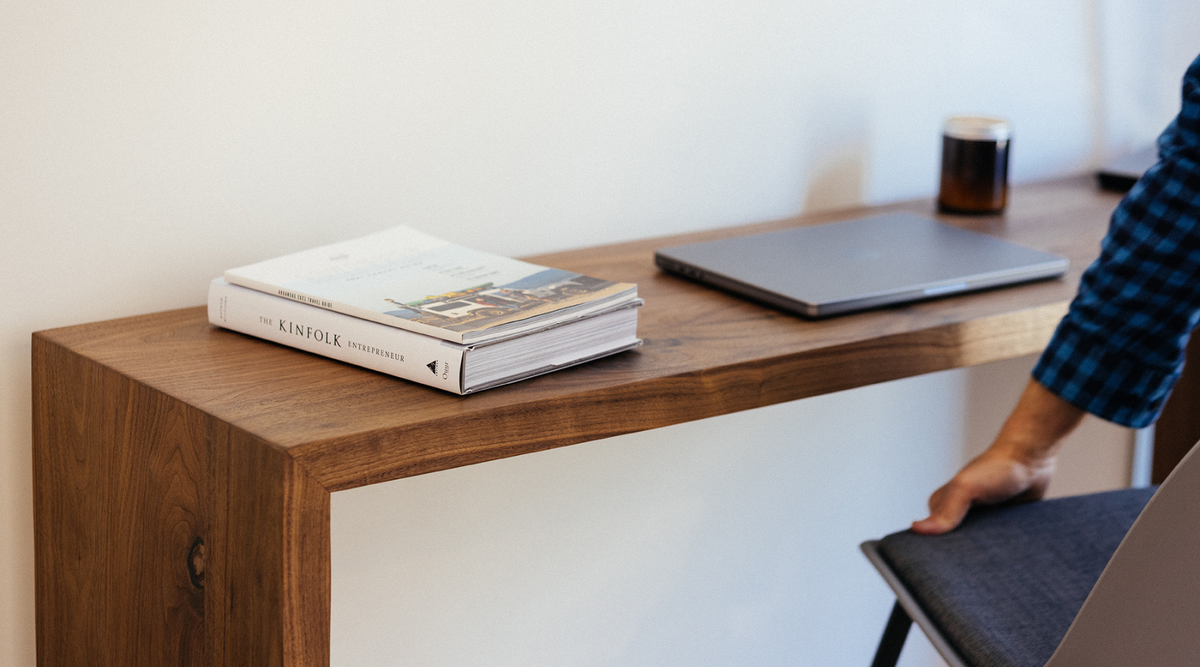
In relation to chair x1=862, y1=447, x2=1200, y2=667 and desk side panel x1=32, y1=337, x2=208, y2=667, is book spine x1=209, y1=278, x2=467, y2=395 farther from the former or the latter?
chair x1=862, y1=447, x2=1200, y2=667

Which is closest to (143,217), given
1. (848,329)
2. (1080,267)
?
(848,329)

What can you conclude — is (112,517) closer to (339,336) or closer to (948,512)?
(339,336)

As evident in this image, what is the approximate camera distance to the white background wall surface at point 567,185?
0.95 meters

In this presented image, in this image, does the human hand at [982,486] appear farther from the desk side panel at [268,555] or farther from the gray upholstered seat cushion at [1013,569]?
the desk side panel at [268,555]

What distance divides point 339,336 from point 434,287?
3.4 inches

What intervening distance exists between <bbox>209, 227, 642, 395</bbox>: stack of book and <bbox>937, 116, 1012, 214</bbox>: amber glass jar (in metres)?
0.63

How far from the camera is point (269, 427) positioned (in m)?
0.72

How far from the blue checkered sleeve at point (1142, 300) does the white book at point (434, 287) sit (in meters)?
0.42

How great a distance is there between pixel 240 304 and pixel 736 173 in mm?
651

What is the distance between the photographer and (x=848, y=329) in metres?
0.98

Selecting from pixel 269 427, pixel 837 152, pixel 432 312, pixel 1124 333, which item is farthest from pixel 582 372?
pixel 837 152

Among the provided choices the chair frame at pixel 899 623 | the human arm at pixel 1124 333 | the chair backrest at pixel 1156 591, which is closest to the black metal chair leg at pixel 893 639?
the chair frame at pixel 899 623

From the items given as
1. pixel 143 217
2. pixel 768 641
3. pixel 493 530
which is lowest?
pixel 768 641

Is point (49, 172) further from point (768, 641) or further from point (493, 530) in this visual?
point (768, 641)
